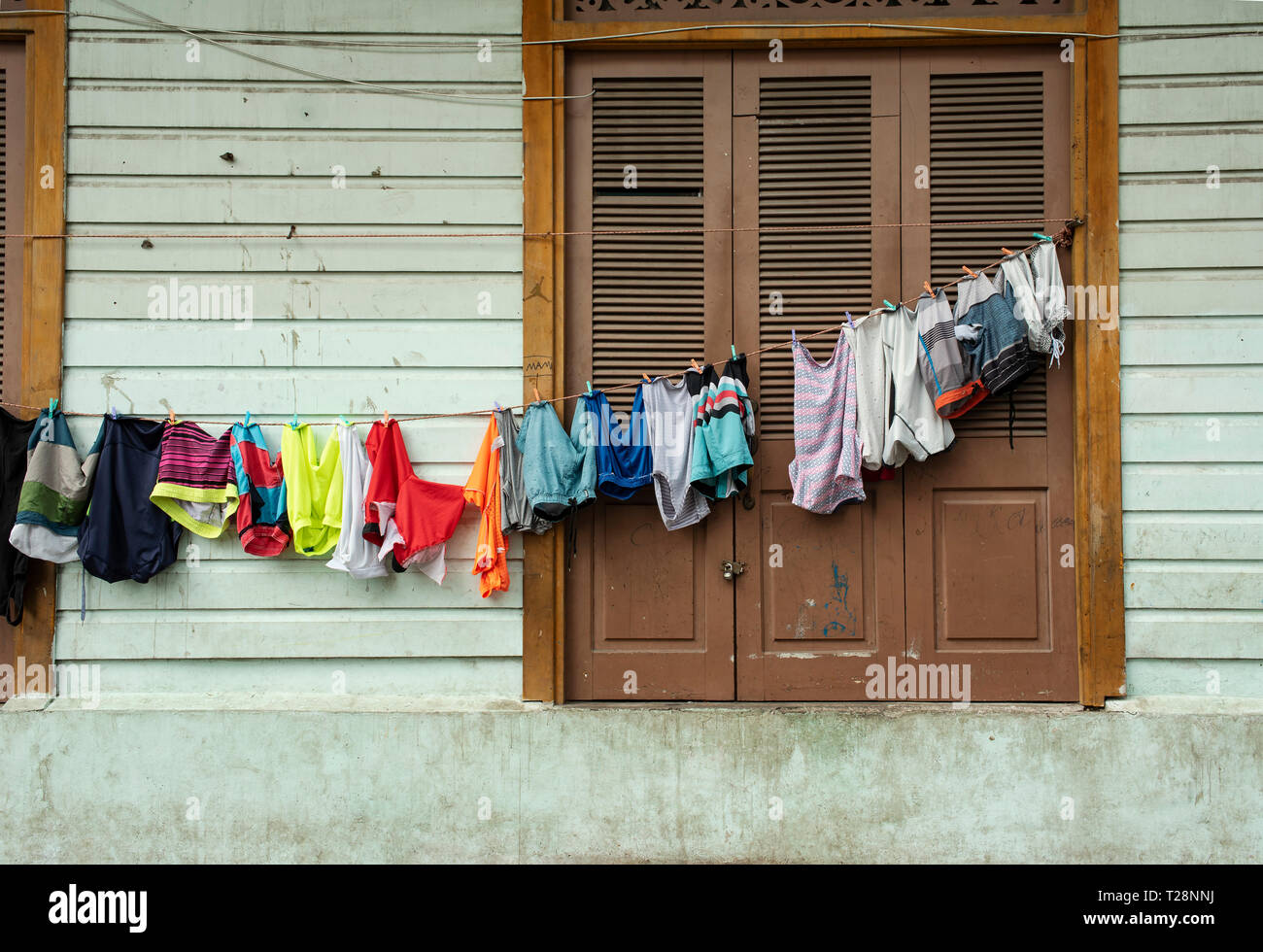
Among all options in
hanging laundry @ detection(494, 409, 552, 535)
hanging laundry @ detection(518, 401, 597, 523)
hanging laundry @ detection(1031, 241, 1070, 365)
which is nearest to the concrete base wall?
hanging laundry @ detection(494, 409, 552, 535)

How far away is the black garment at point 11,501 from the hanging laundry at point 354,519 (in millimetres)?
1640

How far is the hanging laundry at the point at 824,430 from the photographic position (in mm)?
4625

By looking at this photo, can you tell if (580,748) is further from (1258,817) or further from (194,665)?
(1258,817)

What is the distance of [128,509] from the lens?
468cm

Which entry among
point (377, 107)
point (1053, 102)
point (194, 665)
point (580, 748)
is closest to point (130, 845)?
point (194, 665)

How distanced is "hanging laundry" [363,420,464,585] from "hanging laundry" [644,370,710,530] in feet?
3.44

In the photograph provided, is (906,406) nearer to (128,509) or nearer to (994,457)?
(994,457)

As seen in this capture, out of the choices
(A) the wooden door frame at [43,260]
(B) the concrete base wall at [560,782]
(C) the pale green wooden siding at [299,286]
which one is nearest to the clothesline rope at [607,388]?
(C) the pale green wooden siding at [299,286]

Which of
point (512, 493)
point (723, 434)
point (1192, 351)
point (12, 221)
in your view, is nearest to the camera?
point (723, 434)

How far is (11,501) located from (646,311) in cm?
347

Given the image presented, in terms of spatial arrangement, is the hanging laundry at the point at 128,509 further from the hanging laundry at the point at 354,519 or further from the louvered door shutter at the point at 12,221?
the hanging laundry at the point at 354,519

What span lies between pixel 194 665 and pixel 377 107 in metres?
3.17

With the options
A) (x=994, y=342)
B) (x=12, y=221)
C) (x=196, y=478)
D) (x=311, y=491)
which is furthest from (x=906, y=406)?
(x=12, y=221)

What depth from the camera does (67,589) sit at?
479 centimetres
